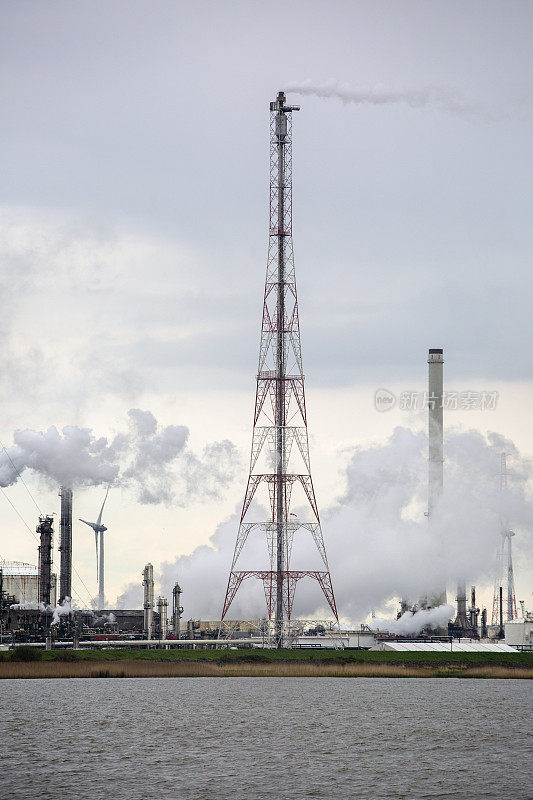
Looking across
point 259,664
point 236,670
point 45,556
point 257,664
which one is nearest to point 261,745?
point 236,670

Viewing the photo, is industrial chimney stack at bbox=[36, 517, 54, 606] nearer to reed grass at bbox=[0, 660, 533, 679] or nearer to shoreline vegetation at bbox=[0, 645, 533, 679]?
shoreline vegetation at bbox=[0, 645, 533, 679]

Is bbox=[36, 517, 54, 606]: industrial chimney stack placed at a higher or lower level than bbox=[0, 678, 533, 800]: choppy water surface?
higher

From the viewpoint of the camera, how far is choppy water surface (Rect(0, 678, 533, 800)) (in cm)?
6000

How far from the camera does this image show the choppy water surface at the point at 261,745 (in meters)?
60.0

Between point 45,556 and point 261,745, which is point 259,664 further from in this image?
point 261,745

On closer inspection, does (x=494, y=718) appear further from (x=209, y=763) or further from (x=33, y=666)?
(x=33, y=666)

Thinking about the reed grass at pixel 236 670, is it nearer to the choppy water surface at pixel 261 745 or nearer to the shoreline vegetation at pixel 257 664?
the shoreline vegetation at pixel 257 664

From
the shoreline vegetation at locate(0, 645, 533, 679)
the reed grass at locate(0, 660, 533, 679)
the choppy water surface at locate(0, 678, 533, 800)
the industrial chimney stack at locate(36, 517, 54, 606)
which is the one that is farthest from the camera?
the industrial chimney stack at locate(36, 517, 54, 606)

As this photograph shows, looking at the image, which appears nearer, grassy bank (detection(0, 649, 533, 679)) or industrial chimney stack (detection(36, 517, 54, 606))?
grassy bank (detection(0, 649, 533, 679))

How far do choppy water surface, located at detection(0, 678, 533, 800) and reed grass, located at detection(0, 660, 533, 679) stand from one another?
20.6 metres

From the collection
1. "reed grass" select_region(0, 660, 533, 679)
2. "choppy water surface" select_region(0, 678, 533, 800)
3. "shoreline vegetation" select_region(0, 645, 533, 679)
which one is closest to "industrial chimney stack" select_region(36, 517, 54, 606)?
"shoreline vegetation" select_region(0, 645, 533, 679)

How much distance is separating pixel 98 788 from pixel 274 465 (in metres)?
107

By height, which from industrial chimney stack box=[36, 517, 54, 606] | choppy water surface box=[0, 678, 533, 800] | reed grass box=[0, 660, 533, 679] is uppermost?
industrial chimney stack box=[36, 517, 54, 606]

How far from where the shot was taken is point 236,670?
159 meters
